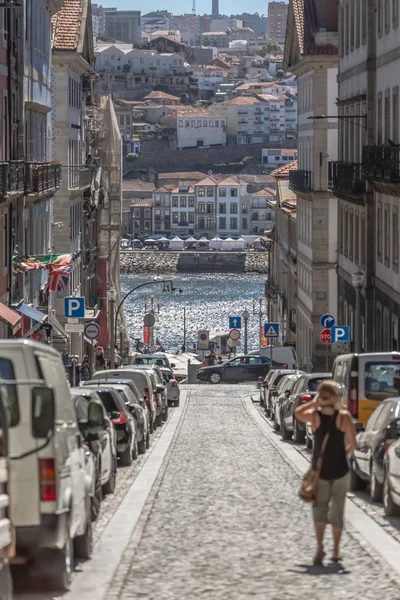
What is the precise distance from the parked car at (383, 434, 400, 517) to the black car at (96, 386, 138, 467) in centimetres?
611

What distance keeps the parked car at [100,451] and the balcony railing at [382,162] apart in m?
19.4

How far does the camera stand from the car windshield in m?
20.9

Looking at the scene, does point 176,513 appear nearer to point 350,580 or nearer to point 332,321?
point 350,580

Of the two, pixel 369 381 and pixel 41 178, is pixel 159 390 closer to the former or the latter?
pixel 41 178

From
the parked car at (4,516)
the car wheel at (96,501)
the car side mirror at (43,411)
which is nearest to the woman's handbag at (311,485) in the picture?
the car side mirror at (43,411)

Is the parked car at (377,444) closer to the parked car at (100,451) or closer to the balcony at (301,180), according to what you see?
the parked car at (100,451)

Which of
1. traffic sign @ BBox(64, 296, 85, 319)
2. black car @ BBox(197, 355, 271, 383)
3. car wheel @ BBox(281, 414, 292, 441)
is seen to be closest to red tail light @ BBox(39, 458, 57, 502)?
car wheel @ BBox(281, 414, 292, 441)

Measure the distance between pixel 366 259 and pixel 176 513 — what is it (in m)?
29.5

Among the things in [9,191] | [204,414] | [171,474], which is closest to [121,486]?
[171,474]

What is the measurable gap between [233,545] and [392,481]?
2.23 metres

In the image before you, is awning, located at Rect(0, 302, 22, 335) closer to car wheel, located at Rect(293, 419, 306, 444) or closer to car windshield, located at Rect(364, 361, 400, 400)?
car wheel, located at Rect(293, 419, 306, 444)

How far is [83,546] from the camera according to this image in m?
13.3

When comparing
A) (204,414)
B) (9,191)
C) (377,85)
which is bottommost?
(204,414)

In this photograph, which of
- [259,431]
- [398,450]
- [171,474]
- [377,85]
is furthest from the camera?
[377,85]
